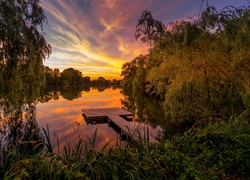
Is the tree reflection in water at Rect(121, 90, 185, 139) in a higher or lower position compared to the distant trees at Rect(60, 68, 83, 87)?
lower

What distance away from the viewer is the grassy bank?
5.26 ft

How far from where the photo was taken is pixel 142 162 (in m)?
1.93

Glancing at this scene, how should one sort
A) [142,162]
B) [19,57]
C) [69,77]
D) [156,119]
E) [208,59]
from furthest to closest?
[69,77], [156,119], [19,57], [208,59], [142,162]

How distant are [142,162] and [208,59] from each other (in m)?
5.55

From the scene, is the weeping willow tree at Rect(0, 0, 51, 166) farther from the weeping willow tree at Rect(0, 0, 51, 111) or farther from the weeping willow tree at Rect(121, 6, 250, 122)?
the weeping willow tree at Rect(121, 6, 250, 122)

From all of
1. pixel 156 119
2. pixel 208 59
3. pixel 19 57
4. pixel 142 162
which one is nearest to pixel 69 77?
pixel 156 119

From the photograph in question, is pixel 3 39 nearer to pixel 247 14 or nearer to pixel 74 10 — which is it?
pixel 74 10

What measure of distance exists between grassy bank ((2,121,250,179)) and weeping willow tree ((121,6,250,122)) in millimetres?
3176

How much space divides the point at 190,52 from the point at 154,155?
5097 millimetres

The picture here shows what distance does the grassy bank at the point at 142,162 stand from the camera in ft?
5.26

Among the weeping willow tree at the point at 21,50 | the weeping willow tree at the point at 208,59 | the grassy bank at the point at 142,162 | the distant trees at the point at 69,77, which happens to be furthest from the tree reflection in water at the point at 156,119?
the distant trees at the point at 69,77

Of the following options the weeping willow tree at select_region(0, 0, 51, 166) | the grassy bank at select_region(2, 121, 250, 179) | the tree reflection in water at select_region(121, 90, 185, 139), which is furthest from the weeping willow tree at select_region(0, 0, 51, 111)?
the grassy bank at select_region(2, 121, 250, 179)

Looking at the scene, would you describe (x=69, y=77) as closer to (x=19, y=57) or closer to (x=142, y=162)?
(x=19, y=57)

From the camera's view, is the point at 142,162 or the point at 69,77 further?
the point at 69,77
